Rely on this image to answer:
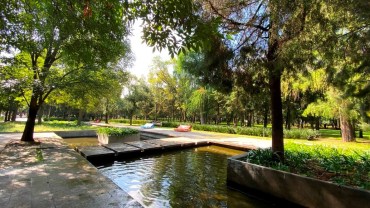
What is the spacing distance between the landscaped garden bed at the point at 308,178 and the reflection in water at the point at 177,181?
1.73 feet

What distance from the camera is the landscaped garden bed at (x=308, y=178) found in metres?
4.27

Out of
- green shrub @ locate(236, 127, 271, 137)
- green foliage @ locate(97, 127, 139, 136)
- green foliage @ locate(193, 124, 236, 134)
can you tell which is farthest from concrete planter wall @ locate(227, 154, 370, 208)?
green foliage @ locate(193, 124, 236, 134)

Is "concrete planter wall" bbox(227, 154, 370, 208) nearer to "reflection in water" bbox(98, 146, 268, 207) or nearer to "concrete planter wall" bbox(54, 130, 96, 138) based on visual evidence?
"reflection in water" bbox(98, 146, 268, 207)

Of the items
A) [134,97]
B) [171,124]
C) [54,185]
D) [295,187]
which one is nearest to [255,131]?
[171,124]

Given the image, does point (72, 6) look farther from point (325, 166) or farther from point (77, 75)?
point (77, 75)

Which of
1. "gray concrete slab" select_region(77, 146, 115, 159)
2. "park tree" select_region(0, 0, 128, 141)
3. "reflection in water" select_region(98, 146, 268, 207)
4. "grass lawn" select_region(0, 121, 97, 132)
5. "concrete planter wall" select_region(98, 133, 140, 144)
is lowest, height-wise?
"reflection in water" select_region(98, 146, 268, 207)

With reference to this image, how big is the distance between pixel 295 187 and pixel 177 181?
3.28m

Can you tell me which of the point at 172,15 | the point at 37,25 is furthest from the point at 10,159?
the point at 172,15

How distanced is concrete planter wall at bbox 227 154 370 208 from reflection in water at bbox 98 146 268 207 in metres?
0.42

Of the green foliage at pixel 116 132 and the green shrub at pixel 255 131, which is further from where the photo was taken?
the green shrub at pixel 255 131

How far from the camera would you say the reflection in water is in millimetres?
5504

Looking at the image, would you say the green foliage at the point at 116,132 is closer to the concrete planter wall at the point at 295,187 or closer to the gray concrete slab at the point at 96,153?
the gray concrete slab at the point at 96,153

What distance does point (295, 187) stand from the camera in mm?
5012

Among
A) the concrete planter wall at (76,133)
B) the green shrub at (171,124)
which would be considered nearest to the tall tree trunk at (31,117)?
the concrete planter wall at (76,133)
